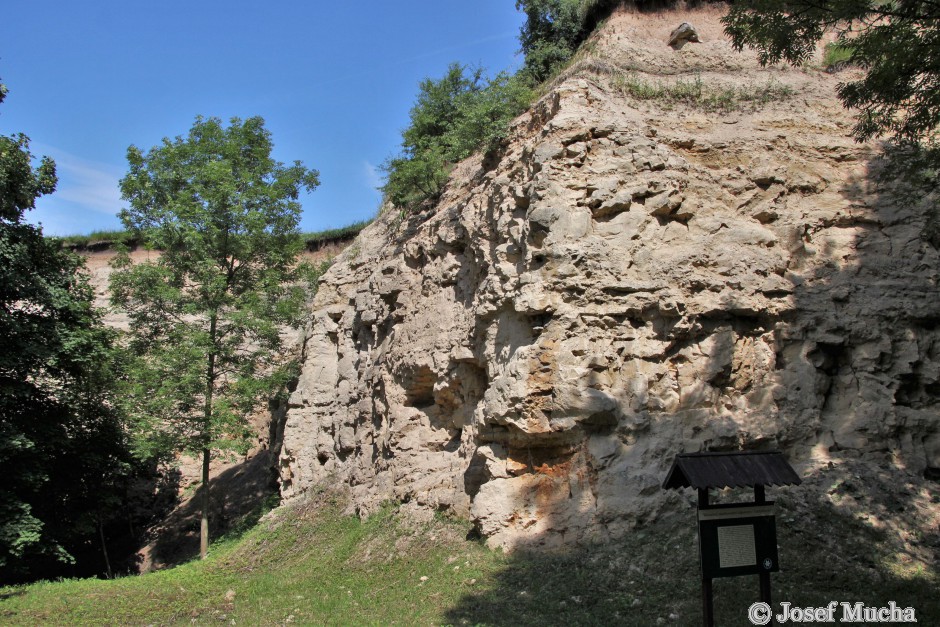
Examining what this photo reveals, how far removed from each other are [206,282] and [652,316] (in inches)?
476

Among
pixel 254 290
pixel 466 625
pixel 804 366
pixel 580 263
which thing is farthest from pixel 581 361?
pixel 254 290

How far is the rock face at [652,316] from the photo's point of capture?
10188 millimetres

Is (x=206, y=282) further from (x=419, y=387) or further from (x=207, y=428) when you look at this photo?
(x=419, y=387)

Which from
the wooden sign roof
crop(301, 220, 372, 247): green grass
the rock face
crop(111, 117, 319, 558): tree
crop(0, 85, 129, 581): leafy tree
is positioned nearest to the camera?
the wooden sign roof

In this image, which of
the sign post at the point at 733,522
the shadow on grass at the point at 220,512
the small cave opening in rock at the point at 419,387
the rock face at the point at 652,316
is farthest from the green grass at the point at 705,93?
the shadow on grass at the point at 220,512

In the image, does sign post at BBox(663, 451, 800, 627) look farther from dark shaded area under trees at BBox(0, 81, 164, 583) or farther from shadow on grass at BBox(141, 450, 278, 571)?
shadow on grass at BBox(141, 450, 278, 571)

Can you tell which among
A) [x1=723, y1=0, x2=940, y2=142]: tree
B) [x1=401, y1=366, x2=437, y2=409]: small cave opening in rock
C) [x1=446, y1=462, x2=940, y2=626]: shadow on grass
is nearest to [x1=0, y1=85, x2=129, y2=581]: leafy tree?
[x1=401, y1=366, x2=437, y2=409]: small cave opening in rock

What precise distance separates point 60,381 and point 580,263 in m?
14.8

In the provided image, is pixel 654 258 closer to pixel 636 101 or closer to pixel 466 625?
pixel 636 101

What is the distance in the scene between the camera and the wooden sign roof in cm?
626

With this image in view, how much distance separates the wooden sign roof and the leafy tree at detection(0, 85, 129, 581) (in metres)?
14.1

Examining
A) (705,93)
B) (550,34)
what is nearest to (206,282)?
(550,34)

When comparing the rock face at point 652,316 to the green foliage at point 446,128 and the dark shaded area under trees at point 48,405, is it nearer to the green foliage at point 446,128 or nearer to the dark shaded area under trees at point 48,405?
the green foliage at point 446,128

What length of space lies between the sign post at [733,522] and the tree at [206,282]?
13.0 meters
